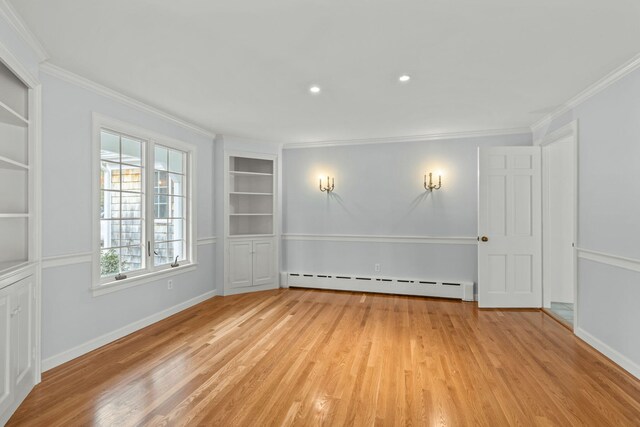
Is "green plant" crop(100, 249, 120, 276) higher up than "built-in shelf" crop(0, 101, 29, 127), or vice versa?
"built-in shelf" crop(0, 101, 29, 127)

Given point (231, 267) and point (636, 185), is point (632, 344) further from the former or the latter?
point (231, 267)

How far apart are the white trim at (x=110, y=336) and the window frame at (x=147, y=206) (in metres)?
0.44

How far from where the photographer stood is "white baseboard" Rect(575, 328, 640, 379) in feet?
8.53

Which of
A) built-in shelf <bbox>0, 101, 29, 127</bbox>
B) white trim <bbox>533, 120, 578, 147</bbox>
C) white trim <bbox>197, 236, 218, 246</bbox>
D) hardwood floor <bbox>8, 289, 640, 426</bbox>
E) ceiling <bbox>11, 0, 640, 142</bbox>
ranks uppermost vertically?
ceiling <bbox>11, 0, 640, 142</bbox>

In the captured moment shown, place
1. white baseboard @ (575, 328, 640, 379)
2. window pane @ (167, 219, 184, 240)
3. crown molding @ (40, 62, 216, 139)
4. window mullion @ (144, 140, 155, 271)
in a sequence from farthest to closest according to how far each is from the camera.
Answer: window pane @ (167, 219, 184, 240) → window mullion @ (144, 140, 155, 271) → crown molding @ (40, 62, 216, 139) → white baseboard @ (575, 328, 640, 379)

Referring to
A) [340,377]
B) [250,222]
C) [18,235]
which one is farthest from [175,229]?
[340,377]

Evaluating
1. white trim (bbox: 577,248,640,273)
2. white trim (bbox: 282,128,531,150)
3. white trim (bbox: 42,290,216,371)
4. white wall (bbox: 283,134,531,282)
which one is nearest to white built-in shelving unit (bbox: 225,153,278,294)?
white wall (bbox: 283,134,531,282)

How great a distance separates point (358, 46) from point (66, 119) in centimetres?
265

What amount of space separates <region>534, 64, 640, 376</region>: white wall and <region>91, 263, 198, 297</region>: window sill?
15.6 ft

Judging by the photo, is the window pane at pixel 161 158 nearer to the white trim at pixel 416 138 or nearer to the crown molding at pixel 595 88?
the white trim at pixel 416 138

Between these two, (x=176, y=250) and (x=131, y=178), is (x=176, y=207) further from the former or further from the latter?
(x=131, y=178)

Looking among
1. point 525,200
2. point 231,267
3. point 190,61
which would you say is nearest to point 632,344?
point 525,200

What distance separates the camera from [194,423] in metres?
2.01

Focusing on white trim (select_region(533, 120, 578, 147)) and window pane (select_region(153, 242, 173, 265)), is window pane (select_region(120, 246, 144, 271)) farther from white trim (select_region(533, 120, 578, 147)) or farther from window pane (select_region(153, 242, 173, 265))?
white trim (select_region(533, 120, 578, 147))
